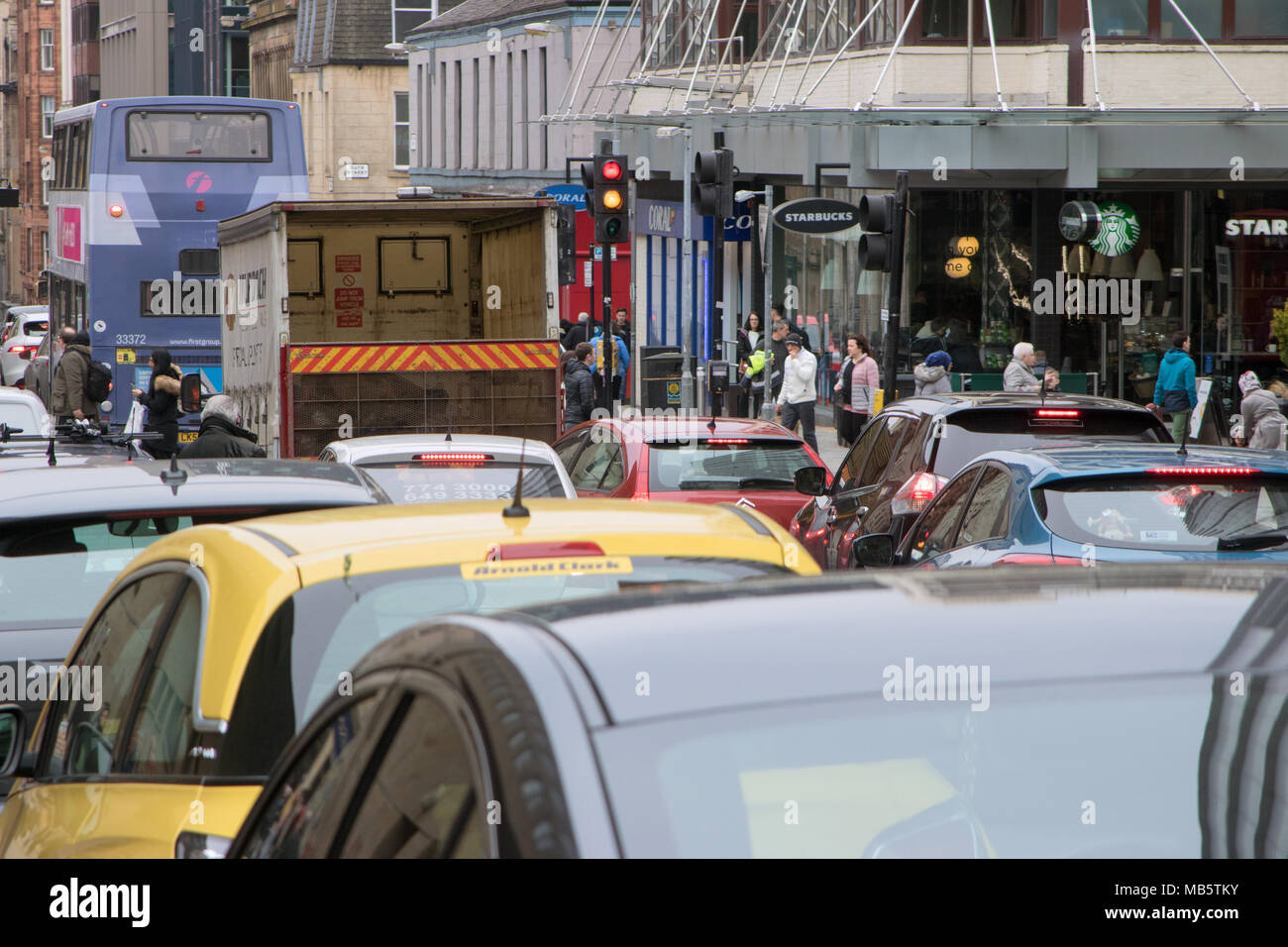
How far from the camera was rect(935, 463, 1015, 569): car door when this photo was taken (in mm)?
7891

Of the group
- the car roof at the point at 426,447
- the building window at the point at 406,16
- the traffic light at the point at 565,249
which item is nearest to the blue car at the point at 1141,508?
the car roof at the point at 426,447

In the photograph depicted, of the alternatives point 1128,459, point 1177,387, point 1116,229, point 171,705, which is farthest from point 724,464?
point 1116,229

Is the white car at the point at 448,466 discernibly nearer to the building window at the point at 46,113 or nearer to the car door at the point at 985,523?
the car door at the point at 985,523

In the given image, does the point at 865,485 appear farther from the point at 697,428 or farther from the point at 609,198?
the point at 609,198

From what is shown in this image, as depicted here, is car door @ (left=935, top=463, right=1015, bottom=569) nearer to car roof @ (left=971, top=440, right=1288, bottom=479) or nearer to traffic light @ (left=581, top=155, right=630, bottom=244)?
car roof @ (left=971, top=440, right=1288, bottom=479)

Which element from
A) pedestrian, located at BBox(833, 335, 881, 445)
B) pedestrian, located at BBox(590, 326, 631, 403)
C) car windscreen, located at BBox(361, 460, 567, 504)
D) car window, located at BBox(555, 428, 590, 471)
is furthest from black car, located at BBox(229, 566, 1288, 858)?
pedestrian, located at BBox(590, 326, 631, 403)

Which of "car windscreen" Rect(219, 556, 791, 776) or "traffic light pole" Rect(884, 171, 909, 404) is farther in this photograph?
"traffic light pole" Rect(884, 171, 909, 404)

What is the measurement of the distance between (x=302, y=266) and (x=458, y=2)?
154ft

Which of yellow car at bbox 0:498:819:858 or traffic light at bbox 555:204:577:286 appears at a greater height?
traffic light at bbox 555:204:577:286

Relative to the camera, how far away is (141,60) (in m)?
78.7

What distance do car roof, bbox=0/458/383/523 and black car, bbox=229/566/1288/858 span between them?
2974 mm

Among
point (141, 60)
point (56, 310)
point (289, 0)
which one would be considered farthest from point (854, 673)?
point (141, 60)

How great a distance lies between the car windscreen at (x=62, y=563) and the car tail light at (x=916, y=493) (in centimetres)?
583

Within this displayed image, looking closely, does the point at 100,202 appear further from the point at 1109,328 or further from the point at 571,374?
the point at 1109,328
